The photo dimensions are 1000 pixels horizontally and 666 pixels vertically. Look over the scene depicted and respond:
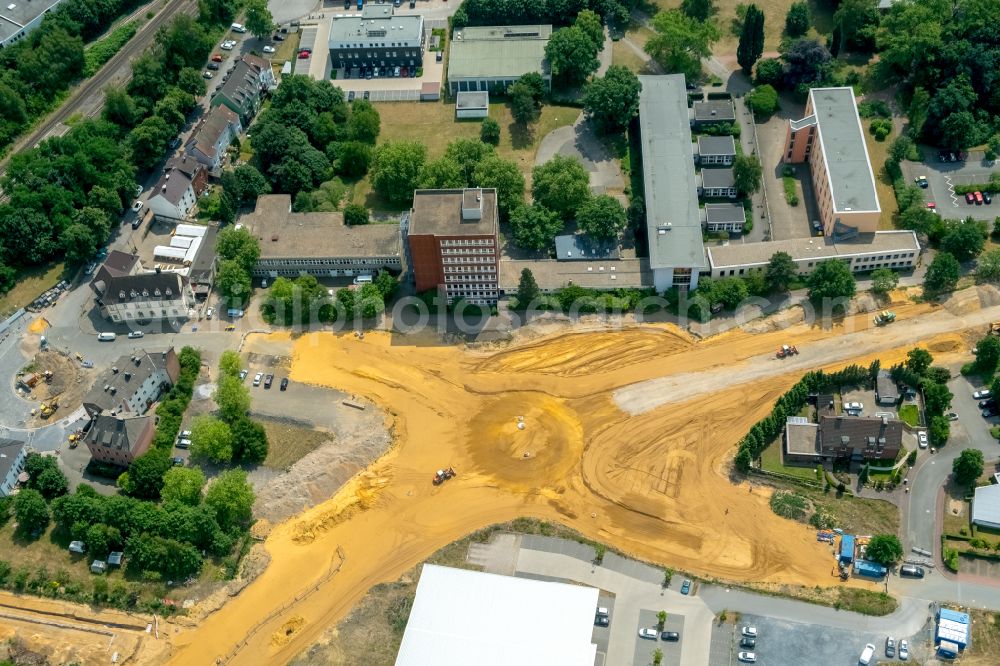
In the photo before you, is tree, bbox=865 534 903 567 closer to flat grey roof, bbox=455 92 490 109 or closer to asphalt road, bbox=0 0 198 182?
flat grey roof, bbox=455 92 490 109

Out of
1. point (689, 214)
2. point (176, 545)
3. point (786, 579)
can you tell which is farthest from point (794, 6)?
point (176, 545)

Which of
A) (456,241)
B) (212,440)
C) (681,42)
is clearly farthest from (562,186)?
(212,440)

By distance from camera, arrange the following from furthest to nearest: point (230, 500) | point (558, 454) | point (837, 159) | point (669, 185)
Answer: point (669, 185)
point (837, 159)
point (558, 454)
point (230, 500)

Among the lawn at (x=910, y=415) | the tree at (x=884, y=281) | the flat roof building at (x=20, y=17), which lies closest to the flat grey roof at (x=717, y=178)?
the tree at (x=884, y=281)

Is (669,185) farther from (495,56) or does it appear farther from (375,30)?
(375,30)

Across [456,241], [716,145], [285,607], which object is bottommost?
[285,607]

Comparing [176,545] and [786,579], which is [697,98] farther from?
[176,545]

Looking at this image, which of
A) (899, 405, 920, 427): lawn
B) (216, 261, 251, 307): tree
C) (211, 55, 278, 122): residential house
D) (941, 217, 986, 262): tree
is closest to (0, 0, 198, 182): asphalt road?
(211, 55, 278, 122): residential house
